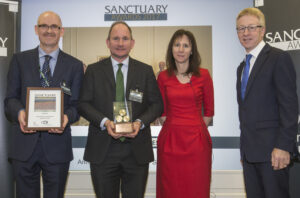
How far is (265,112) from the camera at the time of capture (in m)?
2.33

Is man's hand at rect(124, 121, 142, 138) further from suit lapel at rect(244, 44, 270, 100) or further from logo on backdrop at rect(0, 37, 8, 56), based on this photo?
logo on backdrop at rect(0, 37, 8, 56)

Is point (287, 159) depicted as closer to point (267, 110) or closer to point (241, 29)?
point (267, 110)

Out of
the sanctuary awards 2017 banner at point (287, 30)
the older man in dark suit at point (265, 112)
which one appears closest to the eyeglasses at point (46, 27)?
the older man in dark suit at point (265, 112)

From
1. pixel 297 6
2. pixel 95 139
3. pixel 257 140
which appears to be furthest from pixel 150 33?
pixel 257 140

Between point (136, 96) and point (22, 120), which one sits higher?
point (136, 96)

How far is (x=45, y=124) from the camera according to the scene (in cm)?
248

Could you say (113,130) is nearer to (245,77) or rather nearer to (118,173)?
(118,173)

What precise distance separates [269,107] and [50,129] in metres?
1.76

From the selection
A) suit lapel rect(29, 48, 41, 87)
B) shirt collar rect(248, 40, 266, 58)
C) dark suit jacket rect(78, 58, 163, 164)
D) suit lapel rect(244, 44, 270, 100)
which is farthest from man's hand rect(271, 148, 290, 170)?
suit lapel rect(29, 48, 41, 87)

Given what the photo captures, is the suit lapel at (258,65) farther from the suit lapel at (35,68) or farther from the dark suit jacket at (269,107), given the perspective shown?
the suit lapel at (35,68)

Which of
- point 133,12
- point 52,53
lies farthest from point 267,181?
point 133,12

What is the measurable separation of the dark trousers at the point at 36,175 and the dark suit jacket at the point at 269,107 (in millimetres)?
1589

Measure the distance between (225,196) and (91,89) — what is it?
290 centimetres

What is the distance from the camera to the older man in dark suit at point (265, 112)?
2.20m
